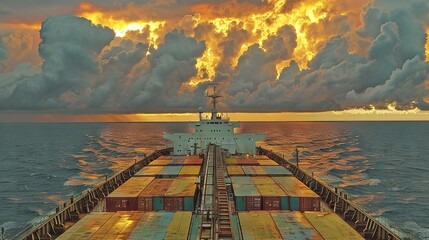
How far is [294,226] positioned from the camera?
862 inches

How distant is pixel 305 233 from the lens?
67.5ft

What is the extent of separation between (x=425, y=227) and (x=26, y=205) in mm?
49339

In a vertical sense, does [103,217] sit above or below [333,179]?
above

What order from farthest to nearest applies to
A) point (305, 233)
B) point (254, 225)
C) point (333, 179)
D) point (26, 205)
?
point (333, 179)
point (26, 205)
point (254, 225)
point (305, 233)

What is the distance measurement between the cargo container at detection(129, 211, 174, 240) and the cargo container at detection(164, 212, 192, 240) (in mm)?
240

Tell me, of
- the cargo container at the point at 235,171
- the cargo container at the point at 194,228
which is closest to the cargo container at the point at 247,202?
the cargo container at the point at 194,228

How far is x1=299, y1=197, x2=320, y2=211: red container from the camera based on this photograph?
28.1 meters

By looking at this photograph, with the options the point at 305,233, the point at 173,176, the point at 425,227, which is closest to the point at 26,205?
the point at 173,176

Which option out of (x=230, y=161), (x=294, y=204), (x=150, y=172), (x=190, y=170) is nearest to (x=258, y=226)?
(x=294, y=204)

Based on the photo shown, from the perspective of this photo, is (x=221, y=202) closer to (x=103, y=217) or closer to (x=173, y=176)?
(x=103, y=217)

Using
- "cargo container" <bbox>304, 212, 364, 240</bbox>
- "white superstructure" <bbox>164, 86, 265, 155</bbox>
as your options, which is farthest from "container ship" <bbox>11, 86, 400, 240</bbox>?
"white superstructure" <bbox>164, 86, 265, 155</bbox>

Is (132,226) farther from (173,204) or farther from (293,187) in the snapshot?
(293,187)

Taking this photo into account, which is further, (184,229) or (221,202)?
(221,202)

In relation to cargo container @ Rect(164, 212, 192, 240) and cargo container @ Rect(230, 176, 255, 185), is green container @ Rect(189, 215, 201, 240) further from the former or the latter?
cargo container @ Rect(230, 176, 255, 185)
